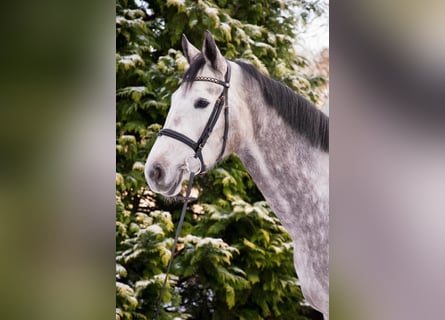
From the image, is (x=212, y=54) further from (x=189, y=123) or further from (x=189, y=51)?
(x=189, y=123)

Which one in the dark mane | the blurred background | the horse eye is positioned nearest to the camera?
the blurred background

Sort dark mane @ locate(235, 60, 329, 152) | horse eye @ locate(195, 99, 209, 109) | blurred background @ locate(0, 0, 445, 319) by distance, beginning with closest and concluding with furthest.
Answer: blurred background @ locate(0, 0, 445, 319)
dark mane @ locate(235, 60, 329, 152)
horse eye @ locate(195, 99, 209, 109)

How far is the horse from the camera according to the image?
2.45 metres

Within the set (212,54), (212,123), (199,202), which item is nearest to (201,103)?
(212,123)

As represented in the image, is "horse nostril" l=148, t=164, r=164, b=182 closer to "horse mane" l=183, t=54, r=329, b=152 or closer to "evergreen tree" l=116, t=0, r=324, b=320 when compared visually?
"evergreen tree" l=116, t=0, r=324, b=320

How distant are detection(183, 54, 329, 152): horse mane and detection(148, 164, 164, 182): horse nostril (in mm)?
604

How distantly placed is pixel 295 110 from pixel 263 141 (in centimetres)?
20

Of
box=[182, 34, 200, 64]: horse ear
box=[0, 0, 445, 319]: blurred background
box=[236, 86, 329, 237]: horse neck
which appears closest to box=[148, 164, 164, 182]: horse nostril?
box=[0, 0, 445, 319]: blurred background
